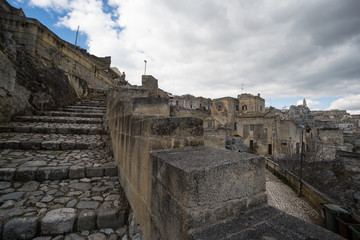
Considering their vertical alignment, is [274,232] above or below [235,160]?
below

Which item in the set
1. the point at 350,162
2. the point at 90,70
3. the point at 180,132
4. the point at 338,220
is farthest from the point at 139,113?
the point at 350,162

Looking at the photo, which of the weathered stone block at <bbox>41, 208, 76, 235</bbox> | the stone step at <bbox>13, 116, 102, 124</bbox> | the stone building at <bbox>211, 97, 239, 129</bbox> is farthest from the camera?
the stone building at <bbox>211, 97, 239, 129</bbox>

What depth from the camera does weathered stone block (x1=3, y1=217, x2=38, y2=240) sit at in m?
1.68

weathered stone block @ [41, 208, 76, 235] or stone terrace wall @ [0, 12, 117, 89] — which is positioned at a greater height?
stone terrace wall @ [0, 12, 117, 89]

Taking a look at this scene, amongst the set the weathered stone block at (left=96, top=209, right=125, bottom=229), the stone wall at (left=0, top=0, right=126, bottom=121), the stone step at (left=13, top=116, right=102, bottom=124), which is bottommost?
the weathered stone block at (left=96, top=209, right=125, bottom=229)

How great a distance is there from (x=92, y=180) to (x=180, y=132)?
2148 millimetres

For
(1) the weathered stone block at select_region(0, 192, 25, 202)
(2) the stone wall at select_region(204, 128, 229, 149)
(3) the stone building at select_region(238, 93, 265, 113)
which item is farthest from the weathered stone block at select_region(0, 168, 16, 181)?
(3) the stone building at select_region(238, 93, 265, 113)

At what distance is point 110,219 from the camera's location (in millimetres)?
2008

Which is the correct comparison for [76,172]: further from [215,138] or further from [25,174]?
[215,138]

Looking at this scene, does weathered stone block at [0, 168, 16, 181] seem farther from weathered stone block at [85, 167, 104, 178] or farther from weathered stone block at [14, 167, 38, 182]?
weathered stone block at [85, 167, 104, 178]

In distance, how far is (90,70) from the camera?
47.0 ft

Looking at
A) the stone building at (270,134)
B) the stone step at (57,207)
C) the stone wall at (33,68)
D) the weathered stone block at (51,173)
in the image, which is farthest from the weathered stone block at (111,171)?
the stone building at (270,134)

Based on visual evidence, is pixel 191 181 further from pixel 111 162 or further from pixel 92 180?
pixel 111 162

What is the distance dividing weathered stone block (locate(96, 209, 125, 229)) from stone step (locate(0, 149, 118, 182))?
1.20m
